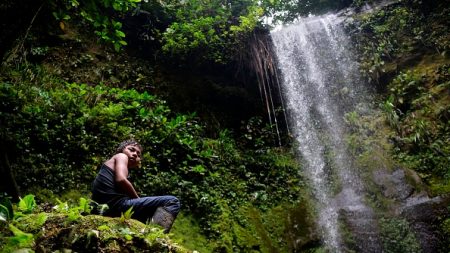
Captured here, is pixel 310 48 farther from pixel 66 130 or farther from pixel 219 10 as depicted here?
pixel 66 130

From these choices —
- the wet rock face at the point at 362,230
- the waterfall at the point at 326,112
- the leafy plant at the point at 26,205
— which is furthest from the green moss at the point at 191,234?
the leafy plant at the point at 26,205

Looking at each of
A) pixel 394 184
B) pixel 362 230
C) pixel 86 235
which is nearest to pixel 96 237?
pixel 86 235

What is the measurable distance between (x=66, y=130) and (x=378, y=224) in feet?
20.5

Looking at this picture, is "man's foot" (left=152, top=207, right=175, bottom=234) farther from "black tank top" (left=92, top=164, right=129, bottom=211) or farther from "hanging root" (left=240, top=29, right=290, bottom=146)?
"hanging root" (left=240, top=29, right=290, bottom=146)

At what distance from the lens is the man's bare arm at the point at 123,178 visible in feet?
12.1

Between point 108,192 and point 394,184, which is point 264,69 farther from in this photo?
point 108,192

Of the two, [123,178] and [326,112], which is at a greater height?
[326,112]

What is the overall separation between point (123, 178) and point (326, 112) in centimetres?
892

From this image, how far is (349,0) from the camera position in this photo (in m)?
17.8

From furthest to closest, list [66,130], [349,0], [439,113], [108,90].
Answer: [349,0] → [439,113] → [108,90] → [66,130]

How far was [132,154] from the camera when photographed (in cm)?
409

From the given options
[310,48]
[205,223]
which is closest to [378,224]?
[205,223]

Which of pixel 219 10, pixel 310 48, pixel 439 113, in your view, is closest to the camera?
pixel 439 113

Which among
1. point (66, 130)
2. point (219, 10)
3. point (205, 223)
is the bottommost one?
point (205, 223)
